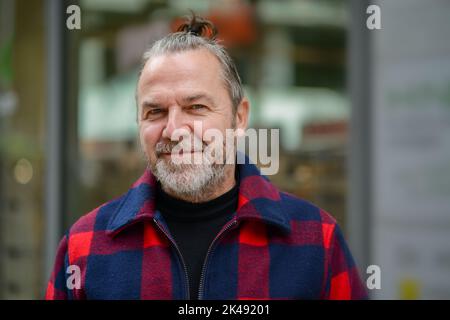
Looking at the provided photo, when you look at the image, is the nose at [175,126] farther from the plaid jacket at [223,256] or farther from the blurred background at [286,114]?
the blurred background at [286,114]

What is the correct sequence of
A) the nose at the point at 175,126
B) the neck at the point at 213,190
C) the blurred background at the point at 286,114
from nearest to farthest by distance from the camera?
the nose at the point at 175,126 < the neck at the point at 213,190 < the blurred background at the point at 286,114

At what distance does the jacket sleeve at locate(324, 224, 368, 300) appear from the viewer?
4.46 ft

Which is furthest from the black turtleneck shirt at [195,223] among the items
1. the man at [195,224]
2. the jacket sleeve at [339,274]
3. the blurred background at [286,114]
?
the blurred background at [286,114]

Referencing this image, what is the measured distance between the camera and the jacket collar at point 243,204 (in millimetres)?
1312

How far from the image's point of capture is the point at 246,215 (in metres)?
1.31

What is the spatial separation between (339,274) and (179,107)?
0.49 metres

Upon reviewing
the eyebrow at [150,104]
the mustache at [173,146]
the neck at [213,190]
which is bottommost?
the neck at [213,190]

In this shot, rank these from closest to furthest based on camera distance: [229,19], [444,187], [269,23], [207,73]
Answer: [207,73]
[444,187]
[229,19]
[269,23]

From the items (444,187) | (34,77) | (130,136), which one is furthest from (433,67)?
(34,77)

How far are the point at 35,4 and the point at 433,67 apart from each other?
7.49ft

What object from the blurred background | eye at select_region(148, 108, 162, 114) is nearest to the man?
eye at select_region(148, 108, 162, 114)

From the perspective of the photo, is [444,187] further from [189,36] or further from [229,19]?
[189,36]

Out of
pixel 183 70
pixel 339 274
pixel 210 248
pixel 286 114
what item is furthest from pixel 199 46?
pixel 286 114

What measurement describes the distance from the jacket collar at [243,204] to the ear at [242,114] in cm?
10
